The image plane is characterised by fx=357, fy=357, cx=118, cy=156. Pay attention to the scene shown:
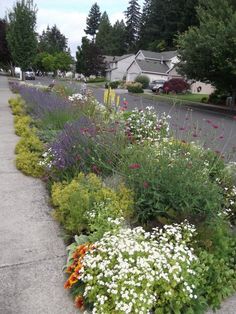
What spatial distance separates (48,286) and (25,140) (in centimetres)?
451

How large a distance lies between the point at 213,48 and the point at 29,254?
67.7 feet

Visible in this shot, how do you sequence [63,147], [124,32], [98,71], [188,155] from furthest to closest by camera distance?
[124,32] → [98,71] → [63,147] → [188,155]

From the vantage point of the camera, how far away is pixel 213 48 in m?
21.5

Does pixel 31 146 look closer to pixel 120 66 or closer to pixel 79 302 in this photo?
pixel 79 302

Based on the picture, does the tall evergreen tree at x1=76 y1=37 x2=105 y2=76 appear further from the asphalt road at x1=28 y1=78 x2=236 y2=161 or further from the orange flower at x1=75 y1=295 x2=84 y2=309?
the orange flower at x1=75 y1=295 x2=84 y2=309

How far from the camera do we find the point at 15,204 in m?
4.60

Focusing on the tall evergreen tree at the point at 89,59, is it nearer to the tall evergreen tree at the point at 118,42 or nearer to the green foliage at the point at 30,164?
the tall evergreen tree at the point at 118,42

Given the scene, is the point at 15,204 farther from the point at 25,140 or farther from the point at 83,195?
the point at 25,140

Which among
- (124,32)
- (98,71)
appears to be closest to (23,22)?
(98,71)

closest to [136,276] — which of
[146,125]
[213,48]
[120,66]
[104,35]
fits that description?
[146,125]

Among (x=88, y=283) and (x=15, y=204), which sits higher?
→ (x=88, y=283)

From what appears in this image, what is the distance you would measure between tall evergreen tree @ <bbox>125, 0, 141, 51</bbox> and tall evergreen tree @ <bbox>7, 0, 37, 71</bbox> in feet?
251

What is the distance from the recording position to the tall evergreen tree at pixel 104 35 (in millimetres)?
104750

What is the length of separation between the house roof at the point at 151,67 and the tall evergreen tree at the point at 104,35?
4461cm
